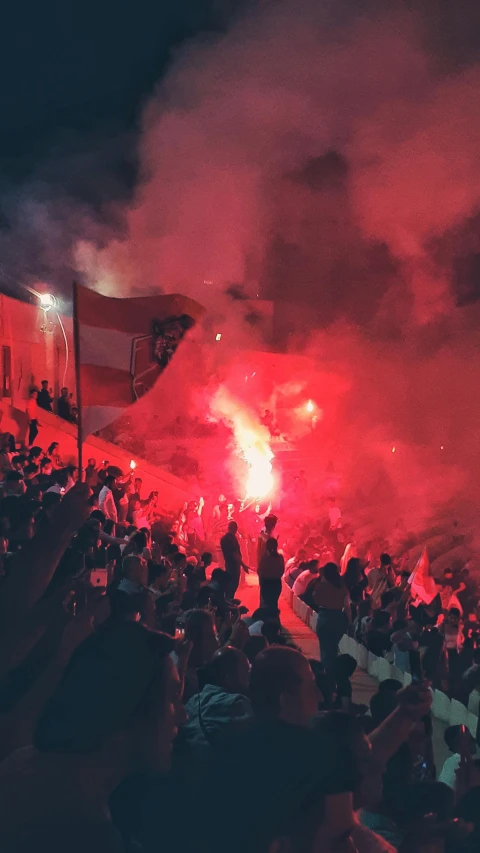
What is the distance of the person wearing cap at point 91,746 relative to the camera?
164 cm

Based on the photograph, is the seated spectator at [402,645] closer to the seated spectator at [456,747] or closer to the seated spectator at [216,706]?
A: the seated spectator at [456,747]

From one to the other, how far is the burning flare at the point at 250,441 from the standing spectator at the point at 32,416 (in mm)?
3717

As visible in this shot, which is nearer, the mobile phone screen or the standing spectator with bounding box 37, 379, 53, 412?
the mobile phone screen

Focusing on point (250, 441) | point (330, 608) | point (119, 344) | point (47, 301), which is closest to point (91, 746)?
point (119, 344)

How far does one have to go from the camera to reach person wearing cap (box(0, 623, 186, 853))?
164 cm

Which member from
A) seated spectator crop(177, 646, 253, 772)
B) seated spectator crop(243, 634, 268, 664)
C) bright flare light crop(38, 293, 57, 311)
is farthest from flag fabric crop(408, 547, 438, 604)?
bright flare light crop(38, 293, 57, 311)

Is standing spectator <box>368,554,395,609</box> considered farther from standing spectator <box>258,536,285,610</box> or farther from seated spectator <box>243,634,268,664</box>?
seated spectator <box>243,634,268,664</box>

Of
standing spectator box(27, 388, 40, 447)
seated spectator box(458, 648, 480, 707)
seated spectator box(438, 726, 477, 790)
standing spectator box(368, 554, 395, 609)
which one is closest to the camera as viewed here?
seated spectator box(438, 726, 477, 790)

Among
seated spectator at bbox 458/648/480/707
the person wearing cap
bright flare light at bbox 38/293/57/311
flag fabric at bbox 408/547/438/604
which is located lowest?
the person wearing cap

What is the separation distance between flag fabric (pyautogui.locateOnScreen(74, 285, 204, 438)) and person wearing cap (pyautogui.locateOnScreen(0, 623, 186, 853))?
4.04 m

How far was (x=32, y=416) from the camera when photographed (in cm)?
1496

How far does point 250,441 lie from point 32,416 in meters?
5.62

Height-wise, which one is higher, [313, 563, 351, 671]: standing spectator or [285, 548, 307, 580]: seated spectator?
[285, 548, 307, 580]: seated spectator

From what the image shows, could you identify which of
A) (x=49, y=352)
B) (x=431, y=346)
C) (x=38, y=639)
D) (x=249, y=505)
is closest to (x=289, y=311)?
(x=431, y=346)
